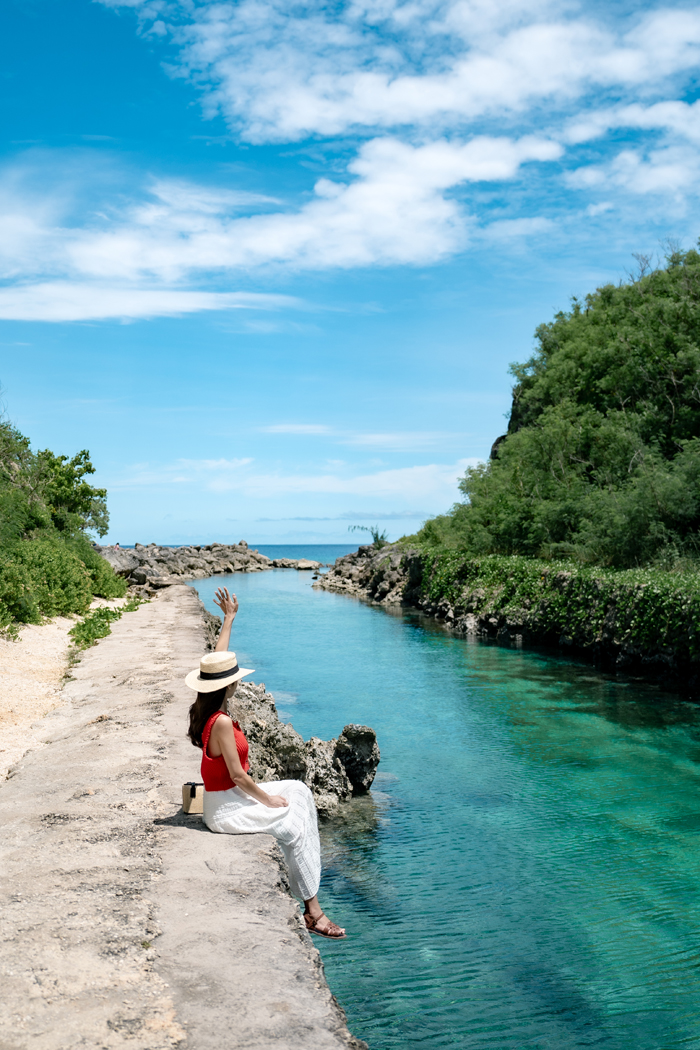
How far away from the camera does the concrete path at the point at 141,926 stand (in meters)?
3.16

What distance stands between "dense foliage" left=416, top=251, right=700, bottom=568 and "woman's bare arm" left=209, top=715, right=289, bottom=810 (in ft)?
57.1

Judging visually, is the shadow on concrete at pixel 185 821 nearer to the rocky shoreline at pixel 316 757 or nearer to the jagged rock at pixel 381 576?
the rocky shoreline at pixel 316 757

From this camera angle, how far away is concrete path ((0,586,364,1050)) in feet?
10.4

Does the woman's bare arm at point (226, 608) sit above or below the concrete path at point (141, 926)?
above

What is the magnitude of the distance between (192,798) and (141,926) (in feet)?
5.64

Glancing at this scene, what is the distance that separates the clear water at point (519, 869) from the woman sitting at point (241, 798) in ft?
3.74

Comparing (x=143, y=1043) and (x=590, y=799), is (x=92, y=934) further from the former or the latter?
(x=590, y=799)

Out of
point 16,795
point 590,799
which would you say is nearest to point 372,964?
point 16,795

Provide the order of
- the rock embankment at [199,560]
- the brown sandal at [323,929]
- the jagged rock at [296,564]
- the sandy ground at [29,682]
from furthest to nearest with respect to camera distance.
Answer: the jagged rock at [296,564] → the rock embankment at [199,560] → the sandy ground at [29,682] → the brown sandal at [323,929]

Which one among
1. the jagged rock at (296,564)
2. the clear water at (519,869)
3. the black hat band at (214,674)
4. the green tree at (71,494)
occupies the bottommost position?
the clear water at (519,869)

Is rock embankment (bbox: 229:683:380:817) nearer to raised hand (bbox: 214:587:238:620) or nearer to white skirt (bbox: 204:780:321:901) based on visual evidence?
raised hand (bbox: 214:587:238:620)

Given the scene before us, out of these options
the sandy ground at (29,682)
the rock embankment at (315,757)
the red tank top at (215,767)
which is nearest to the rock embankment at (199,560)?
the sandy ground at (29,682)

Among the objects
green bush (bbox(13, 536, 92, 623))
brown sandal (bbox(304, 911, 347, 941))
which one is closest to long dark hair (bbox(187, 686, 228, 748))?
brown sandal (bbox(304, 911, 347, 941))

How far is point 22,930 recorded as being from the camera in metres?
3.95
